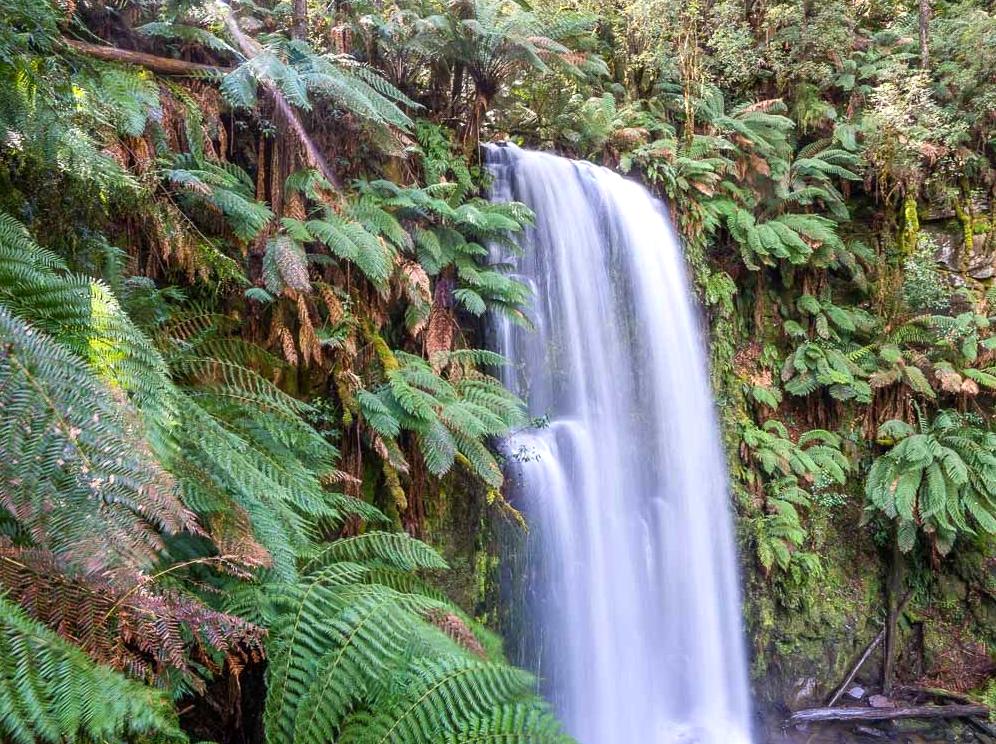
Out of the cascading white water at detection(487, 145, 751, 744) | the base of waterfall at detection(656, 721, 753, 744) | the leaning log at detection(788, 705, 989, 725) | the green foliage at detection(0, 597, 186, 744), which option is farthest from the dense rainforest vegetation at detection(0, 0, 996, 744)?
the base of waterfall at detection(656, 721, 753, 744)

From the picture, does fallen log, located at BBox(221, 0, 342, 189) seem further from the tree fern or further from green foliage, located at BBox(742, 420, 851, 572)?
green foliage, located at BBox(742, 420, 851, 572)

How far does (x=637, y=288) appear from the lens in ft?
24.8

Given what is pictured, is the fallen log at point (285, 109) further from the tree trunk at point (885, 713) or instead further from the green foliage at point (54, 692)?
the tree trunk at point (885, 713)

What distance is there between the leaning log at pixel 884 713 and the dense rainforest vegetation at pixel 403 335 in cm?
33

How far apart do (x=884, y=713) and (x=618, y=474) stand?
15.0ft

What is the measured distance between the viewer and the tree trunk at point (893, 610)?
815 cm

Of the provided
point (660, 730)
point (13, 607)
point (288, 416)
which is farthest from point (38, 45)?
point (660, 730)

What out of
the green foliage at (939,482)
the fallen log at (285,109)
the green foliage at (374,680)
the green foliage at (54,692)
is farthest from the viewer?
the green foliage at (939,482)

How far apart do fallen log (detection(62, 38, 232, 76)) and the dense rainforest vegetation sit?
0.03m

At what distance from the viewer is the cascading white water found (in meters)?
5.82

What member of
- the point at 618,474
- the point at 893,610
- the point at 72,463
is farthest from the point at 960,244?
the point at 72,463

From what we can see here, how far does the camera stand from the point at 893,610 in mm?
8359

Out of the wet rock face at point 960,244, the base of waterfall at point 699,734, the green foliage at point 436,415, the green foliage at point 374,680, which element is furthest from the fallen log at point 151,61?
the wet rock face at point 960,244

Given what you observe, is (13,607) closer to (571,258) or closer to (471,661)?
(471,661)
